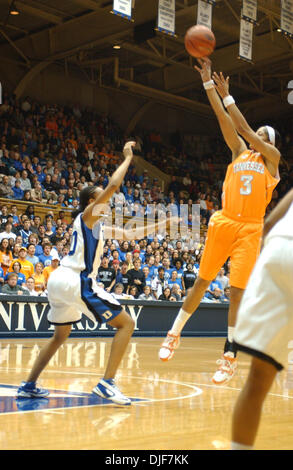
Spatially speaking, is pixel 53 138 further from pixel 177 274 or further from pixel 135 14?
pixel 177 274

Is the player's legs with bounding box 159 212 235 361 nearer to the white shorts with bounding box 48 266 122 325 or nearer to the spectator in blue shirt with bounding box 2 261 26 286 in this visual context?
the white shorts with bounding box 48 266 122 325

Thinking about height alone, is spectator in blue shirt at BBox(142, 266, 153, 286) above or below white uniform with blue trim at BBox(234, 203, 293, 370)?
below

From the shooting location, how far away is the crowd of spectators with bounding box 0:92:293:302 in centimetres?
1437

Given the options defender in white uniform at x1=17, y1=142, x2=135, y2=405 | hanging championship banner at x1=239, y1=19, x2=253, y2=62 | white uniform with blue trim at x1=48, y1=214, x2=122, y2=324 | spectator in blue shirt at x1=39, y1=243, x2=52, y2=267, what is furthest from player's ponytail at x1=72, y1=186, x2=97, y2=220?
hanging championship banner at x1=239, y1=19, x2=253, y2=62

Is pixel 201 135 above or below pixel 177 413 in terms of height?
above

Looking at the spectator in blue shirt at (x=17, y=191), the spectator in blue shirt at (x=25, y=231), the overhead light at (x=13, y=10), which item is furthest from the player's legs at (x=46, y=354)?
the overhead light at (x=13, y=10)

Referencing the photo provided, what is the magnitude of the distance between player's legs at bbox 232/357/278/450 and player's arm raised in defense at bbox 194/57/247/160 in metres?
3.74

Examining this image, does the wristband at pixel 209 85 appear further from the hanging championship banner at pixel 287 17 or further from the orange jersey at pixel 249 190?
the hanging championship banner at pixel 287 17

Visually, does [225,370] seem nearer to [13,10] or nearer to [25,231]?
Answer: [25,231]

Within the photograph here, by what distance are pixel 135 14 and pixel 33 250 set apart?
923 cm

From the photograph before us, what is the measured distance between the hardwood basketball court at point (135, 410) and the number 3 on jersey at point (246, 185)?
1.92 metres

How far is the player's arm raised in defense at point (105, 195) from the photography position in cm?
539

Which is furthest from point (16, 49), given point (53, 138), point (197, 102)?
point (197, 102)

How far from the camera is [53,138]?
846 inches
